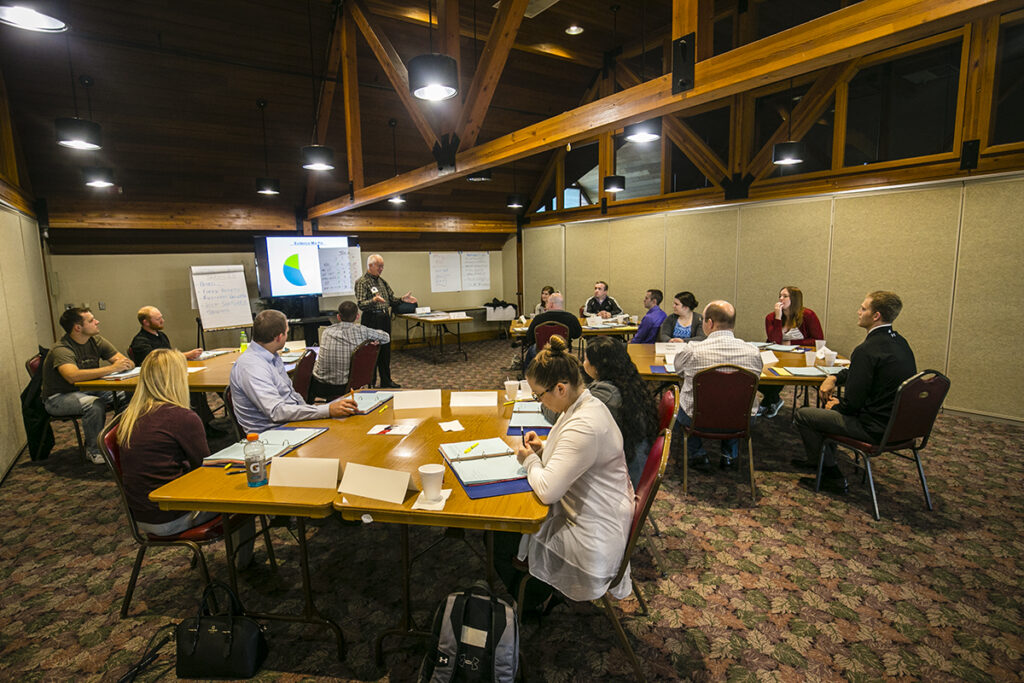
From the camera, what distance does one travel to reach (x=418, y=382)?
7082 millimetres

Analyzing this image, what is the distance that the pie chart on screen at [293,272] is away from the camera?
8.73 meters

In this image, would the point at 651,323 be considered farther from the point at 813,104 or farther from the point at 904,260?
the point at 813,104

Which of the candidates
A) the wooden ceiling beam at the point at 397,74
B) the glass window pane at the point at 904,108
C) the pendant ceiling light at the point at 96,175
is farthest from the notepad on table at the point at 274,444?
the glass window pane at the point at 904,108

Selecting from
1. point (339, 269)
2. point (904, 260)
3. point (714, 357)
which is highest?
point (339, 269)

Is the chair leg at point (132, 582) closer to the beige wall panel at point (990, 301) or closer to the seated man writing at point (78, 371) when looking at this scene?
the seated man writing at point (78, 371)

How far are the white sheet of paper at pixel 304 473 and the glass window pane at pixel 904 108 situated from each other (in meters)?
6.65

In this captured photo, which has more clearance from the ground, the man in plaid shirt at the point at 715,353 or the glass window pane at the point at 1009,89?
the glass window pane at the point at 1009,89

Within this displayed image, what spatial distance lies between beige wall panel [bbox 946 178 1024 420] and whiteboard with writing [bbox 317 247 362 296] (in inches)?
345

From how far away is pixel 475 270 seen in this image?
37.2 feet

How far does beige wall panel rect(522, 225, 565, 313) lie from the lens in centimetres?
1012

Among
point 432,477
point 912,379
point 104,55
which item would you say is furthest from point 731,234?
point 104,55

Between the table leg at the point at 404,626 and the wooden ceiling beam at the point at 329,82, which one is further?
the wooden ceiling beam at the point at 329,82

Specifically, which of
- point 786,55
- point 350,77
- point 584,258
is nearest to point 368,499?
point 786,55

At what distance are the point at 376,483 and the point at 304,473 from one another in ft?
1.14
